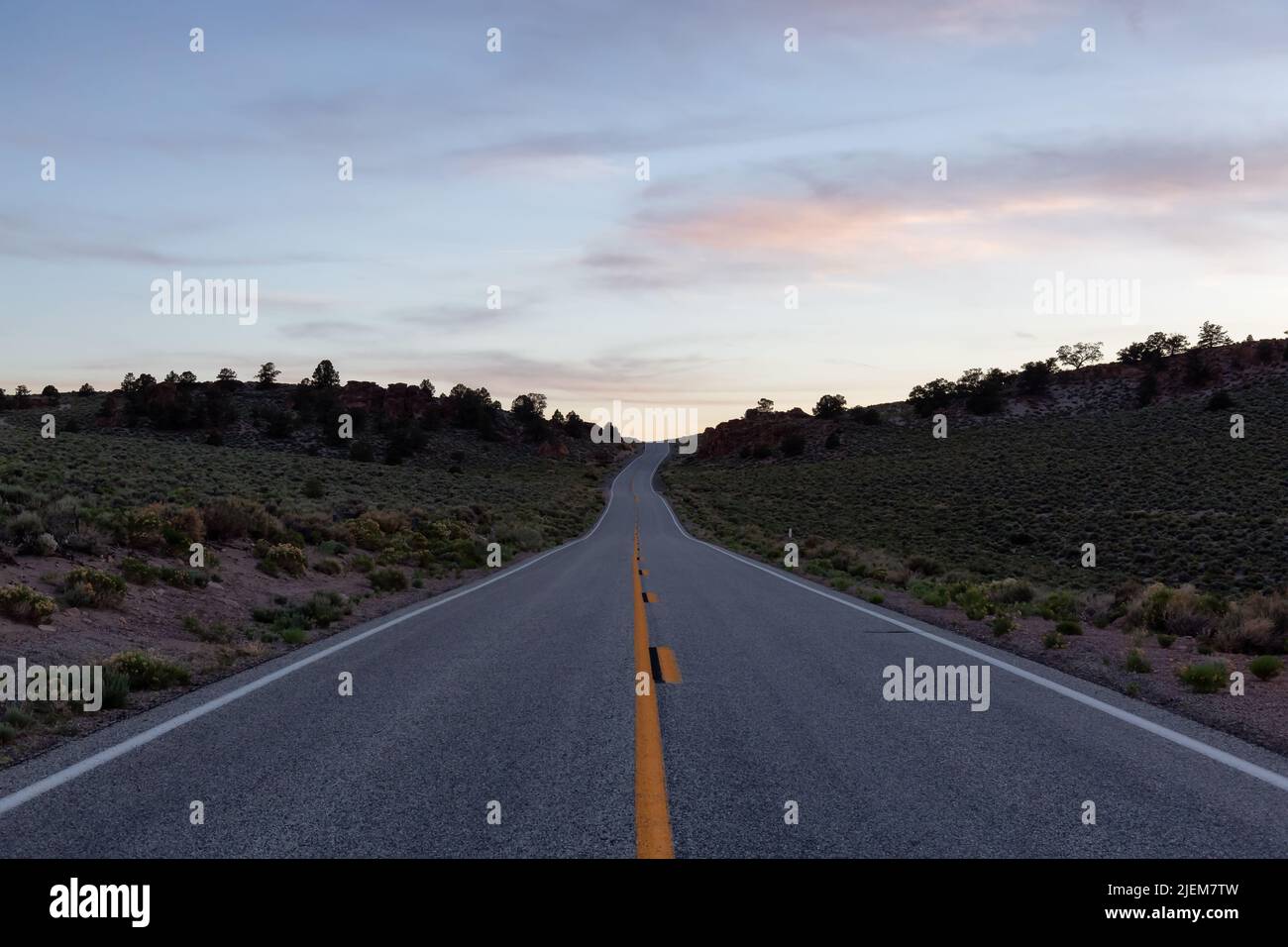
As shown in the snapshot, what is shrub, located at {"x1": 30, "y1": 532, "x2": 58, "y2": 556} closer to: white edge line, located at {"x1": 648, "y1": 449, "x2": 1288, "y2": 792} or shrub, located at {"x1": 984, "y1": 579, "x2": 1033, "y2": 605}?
white edge line, located at {"x1": 648, "y1": 449, "x2": 1288, "y2": 792}

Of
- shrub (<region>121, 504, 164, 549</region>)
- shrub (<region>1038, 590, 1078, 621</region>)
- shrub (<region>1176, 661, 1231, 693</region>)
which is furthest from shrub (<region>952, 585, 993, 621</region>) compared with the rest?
shrub (<region>121, 504, 164, 549</region>)

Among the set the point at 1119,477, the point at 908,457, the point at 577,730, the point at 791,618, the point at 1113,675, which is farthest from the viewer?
the point at 908,457

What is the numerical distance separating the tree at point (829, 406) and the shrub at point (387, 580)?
11546 cm

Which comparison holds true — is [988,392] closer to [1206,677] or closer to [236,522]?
[236,522]

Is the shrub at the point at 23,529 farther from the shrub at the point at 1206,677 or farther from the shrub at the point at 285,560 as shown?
the shrub at the point at 1206,677

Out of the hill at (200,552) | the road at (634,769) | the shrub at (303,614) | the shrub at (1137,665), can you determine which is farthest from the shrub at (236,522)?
the shrub at (1137,665)

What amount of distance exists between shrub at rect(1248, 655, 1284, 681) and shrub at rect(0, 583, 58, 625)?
12.8m

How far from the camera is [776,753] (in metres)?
6.06

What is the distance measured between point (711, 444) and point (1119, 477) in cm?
9150

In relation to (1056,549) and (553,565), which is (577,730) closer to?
(553,565)

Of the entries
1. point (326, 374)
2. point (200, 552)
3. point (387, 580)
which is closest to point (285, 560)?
point (387, 580)

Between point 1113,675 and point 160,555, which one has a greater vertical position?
point 160,555

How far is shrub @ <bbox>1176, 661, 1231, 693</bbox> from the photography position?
333 inches

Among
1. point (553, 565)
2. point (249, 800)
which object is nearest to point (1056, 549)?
point (553, 565)
